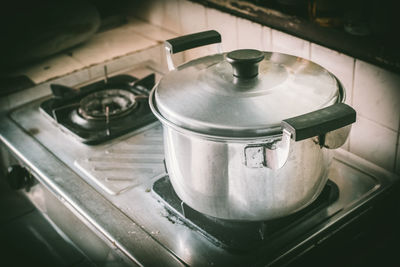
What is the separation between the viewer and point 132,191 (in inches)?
41.8

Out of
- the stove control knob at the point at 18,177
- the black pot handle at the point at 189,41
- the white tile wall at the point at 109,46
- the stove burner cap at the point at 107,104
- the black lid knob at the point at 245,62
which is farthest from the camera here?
the white tile wall at the point at 109,46

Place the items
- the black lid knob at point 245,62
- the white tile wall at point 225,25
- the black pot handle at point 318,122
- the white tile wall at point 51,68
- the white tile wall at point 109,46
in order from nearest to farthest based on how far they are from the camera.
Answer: the black pot handle at point 318,122, the black lid knob at point 245,62, the white tile wall at point 225,25, the white tile wall at point 51,68, the white tile wall at point 109,46

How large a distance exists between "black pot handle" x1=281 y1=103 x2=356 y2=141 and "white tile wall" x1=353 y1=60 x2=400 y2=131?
0.40 meters

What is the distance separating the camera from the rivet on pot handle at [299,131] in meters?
0.66

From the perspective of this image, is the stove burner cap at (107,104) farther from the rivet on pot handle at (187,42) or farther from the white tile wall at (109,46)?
the rivet on pot handle at (187,42)

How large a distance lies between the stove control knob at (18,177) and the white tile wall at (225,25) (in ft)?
2.54

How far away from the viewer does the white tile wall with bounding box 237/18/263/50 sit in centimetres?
137

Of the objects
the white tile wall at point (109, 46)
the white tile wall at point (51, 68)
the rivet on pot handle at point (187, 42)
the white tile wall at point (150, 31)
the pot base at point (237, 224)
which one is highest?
the rivet on pot handle at point (187, 42)

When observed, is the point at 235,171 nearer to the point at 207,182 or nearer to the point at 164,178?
the point at 207,182

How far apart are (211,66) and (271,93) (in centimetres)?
17

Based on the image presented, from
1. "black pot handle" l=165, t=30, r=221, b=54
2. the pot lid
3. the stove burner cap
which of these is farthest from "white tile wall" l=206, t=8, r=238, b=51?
the pot lid

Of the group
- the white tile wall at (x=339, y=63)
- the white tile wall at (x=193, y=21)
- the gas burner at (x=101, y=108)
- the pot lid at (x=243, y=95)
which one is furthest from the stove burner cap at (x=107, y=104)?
the white tile wall at (x=339, y=63)

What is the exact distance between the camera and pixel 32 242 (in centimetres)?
145

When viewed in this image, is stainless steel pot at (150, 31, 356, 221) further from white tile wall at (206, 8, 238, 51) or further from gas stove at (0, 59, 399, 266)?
white tile wall at (206, 8, 238, 51)
